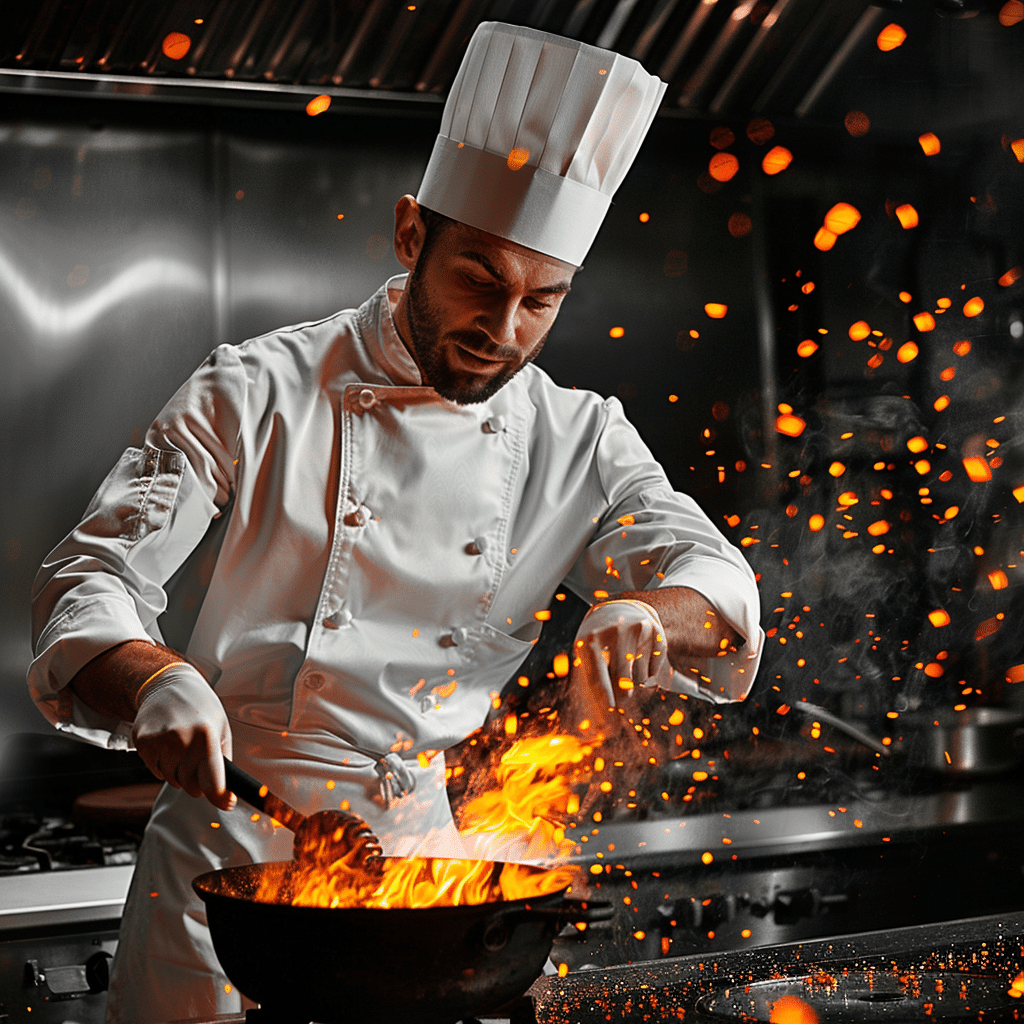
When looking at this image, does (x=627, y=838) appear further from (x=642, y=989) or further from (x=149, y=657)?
(x=149, y=657)

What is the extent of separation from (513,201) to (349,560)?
459 millimetres

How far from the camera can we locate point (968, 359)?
2.64 meters

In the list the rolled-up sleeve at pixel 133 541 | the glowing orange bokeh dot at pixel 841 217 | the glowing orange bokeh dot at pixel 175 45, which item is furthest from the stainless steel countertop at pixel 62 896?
the glowing orange bokeh dot at pixel 841 217

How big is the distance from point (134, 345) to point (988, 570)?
191 centimetres

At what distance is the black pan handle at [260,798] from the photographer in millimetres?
918

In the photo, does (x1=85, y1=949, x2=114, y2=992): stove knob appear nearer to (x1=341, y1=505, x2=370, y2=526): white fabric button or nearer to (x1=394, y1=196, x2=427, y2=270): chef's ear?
(x1=341, y1=505, x2=370, y2=526): white fabric button

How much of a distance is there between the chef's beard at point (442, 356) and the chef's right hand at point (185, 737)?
510mm

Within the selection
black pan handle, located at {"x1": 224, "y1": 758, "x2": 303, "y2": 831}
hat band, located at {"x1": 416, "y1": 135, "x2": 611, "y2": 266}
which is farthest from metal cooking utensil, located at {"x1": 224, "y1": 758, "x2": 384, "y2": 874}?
hat band, located at {"x1": 416, "y1": 135, "x2": 611, "y2": 266}

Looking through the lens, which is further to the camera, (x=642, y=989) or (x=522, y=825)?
(x=522, y=825)

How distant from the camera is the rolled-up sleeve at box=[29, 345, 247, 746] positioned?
1.10 metres

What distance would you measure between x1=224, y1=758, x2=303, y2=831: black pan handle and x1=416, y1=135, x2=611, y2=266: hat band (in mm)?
697

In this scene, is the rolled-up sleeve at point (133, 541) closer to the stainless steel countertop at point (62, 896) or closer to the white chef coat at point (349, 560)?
the white chef coat at point (349, 560)

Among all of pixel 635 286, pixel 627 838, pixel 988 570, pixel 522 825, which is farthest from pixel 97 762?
pixel 988 570

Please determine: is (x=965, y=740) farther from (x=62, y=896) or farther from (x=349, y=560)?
(x=62, y=896)
